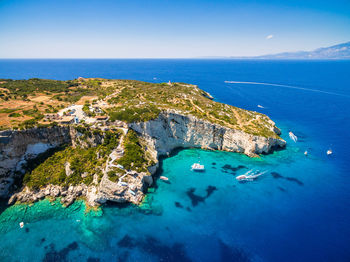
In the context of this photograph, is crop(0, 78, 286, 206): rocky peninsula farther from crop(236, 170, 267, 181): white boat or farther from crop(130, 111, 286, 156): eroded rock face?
crop(236, 170, 267, 181): white boat

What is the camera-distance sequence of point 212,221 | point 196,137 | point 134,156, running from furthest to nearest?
point 196,137, point 134,156, point 212,221

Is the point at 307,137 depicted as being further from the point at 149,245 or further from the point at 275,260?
the point at 149,245

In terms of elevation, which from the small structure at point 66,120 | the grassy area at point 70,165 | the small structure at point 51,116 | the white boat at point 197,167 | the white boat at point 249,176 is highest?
the small structure at point 51,116

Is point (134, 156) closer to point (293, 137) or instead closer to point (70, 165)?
point (70, 165)

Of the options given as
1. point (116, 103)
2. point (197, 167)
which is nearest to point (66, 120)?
point (116, 103)

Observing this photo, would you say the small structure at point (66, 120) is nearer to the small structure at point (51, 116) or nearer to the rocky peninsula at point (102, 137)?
the rocky peninsula at point (102, 137)

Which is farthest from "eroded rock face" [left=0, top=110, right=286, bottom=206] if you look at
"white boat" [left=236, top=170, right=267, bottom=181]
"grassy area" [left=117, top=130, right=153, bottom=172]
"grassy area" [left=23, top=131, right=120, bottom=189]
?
"white boat" [left=236, top=170, right=267, bottom=181]

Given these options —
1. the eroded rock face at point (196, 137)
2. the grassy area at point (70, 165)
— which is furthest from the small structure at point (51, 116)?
the eroded rock face at point (196, 137)

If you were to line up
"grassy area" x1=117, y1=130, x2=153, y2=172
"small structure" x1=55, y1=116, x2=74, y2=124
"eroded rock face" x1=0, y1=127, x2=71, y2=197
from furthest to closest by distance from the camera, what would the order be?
"small structure" x1=55, y1=116, x2=74, y2=124
"grassy area" x1=117, y1=130, x2=153, y2=172
"eroded rock face" x1=0, y1=127, x2=71, y2=197
